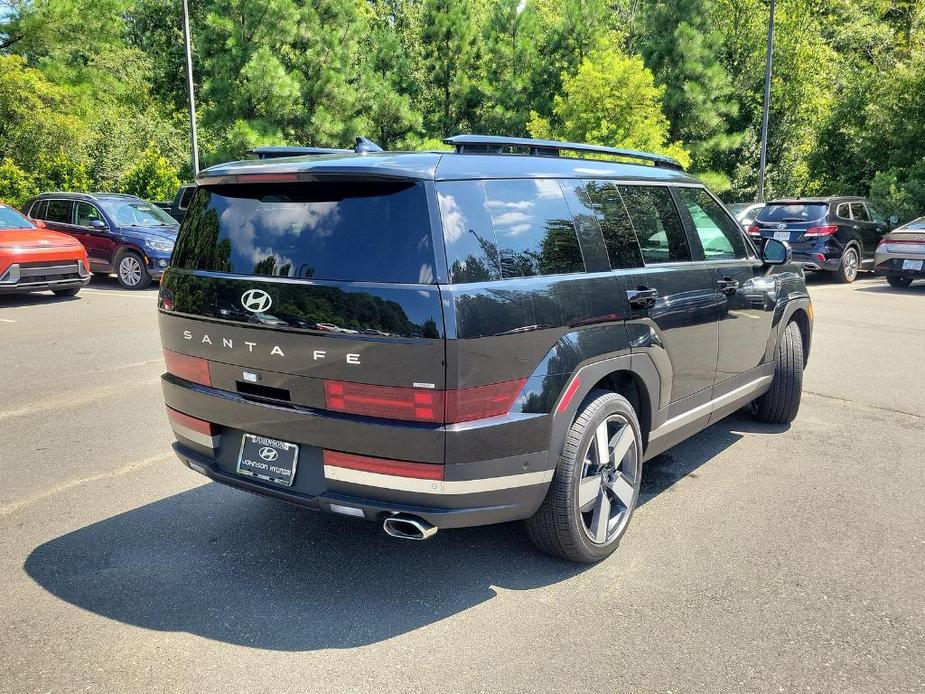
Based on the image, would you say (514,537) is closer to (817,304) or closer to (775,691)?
(775,691)

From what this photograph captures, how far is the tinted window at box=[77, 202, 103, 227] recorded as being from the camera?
1512cm

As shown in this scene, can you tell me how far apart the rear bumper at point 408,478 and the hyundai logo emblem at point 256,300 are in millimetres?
413

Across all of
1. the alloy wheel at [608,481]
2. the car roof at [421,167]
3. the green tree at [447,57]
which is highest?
the green tree at [447,57]

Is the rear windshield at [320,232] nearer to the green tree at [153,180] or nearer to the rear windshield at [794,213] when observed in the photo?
the rear windshield at [794,213]

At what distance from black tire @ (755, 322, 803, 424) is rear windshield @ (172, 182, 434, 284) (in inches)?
140

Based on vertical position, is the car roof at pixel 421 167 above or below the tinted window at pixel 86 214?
above

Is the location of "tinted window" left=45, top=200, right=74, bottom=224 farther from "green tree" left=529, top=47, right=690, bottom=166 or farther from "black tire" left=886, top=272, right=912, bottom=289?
"black tire" left=886, top=272, right=912, bottom=289

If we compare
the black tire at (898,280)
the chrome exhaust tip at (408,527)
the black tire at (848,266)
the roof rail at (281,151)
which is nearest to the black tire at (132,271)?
the roof rail at (281,151)

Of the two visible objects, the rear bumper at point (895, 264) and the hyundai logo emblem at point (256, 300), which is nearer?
the hyundai logo emblem at point (256, 300)

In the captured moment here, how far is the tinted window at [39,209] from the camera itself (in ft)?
51.8

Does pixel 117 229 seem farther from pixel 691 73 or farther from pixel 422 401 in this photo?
pixel 691 73

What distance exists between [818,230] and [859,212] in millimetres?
1913

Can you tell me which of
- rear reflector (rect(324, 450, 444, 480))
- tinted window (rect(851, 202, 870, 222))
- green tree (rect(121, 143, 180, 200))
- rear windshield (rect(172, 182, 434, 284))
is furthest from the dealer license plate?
green tree (rect(121, 143, 180, 200))

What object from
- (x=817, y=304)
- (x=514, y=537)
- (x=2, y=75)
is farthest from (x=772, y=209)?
(x=2, y=75)
